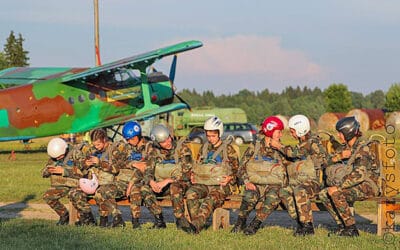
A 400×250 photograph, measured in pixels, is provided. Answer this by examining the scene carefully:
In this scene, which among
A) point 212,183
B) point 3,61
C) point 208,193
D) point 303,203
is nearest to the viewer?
point 303,203

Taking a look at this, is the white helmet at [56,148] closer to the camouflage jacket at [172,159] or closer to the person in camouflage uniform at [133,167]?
the person in camouflage uniform at [133,167]

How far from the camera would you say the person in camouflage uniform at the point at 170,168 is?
11352mm

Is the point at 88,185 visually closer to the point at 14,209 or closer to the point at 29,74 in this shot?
the point at 14,209

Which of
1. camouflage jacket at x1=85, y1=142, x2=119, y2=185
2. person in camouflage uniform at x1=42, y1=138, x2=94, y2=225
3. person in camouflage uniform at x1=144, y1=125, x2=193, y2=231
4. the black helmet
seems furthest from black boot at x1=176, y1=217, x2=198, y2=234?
the black helmet

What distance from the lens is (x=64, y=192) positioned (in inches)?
479

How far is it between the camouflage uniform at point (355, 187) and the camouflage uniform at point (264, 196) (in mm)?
480

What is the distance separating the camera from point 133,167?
11.9 meters

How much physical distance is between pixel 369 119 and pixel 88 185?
67.2m

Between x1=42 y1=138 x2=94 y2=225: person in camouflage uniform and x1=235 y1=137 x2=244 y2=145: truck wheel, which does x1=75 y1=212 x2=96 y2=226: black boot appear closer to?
x1=42 y1=138 x2=94 y2=225: person in camouflage uniform

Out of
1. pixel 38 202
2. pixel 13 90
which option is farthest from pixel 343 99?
pixel 38 202

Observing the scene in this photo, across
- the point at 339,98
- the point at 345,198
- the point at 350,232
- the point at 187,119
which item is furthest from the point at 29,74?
the point at 339,98

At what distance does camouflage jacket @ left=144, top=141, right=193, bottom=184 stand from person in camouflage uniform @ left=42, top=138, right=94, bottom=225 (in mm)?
1088

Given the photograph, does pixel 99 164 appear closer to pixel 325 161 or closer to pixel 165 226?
pixel 165 226

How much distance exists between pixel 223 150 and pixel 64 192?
273cm
